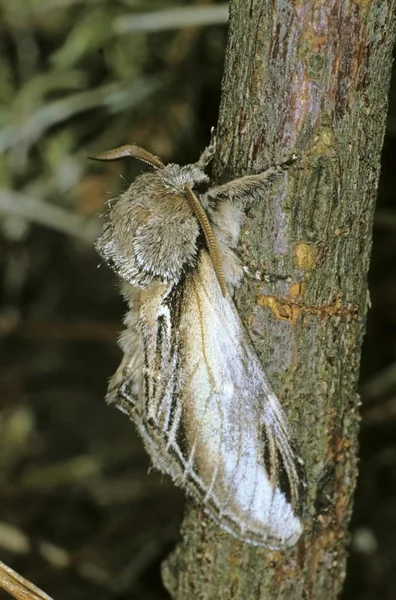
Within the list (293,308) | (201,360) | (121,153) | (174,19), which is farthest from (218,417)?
(174,19)

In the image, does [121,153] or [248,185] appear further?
[121,153]

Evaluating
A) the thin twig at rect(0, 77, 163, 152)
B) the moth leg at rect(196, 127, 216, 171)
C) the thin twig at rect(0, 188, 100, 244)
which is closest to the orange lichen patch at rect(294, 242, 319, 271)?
the moth leg at rect(196, 127, 216, 171)

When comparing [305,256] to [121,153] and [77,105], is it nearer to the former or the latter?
[121,153]

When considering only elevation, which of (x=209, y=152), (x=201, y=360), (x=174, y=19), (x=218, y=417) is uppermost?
(x=174, y=19)

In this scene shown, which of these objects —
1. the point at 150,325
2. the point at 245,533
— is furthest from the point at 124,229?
the point at 245,533

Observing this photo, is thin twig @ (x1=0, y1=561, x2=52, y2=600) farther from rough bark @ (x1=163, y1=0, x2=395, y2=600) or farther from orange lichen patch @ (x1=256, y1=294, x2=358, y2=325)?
orange lichen patch @ (x1=256, y1=294, x2=358, y2=325)

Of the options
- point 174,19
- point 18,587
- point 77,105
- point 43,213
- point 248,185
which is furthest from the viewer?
point 43,213

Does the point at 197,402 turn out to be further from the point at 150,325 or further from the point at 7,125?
the point at 7,125
